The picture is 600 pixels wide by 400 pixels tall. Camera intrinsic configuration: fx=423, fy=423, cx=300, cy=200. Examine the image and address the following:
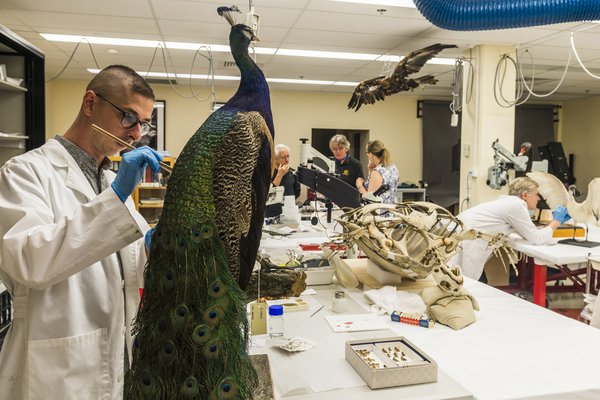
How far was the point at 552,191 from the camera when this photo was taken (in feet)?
13.4

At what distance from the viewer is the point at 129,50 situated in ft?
16.3

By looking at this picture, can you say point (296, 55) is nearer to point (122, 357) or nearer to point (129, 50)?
point (129, 50)

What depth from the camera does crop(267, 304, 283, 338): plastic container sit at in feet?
4.78

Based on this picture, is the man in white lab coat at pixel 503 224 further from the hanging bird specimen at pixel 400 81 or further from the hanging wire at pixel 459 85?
the hanging wire at pixel 459 85

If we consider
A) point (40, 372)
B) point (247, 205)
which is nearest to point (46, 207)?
point (40, 372)

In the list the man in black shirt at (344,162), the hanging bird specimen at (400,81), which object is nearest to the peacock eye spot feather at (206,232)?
the hanging bird specimen at (400,81)

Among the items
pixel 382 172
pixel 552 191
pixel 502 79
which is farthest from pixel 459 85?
pixel 382 172

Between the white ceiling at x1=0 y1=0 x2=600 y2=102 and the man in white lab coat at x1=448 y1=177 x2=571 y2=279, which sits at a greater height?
the white ceiling at x1=0 y1=0 x2=600 y2=102

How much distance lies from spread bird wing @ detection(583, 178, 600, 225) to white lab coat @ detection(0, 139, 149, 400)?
13.9 feet

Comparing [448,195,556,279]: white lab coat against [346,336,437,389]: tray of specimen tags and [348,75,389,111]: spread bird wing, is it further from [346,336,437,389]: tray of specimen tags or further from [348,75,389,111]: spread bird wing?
[346,336,437,389]: tray of specimen tags

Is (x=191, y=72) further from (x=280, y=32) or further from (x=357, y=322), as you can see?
(x=357, y=322)

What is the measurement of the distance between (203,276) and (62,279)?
1.23ft

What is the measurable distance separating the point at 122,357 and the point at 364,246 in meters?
1.11

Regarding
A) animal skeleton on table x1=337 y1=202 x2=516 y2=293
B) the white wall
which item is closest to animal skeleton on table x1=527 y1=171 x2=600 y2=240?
animal skeleton on table x1=337 y1=202 x2=516 y2=293
